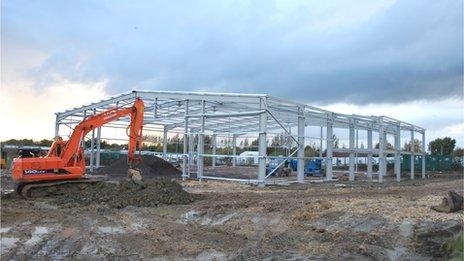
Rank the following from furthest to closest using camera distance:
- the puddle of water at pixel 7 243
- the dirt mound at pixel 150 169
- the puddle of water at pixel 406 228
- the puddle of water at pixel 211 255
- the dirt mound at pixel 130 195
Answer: the dirt mound at pixel 150 169 → the dirt mound at pixel 130 195 → the puddle of water at pixel 406 228 → the puddle of water at pixel 7 243 → the puddle of water at pixel 211 255

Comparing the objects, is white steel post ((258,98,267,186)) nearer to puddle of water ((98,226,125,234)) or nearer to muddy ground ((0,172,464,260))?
muddy ground ((0,172,464,260))

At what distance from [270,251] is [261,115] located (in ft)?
48.8

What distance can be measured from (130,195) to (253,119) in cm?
1816

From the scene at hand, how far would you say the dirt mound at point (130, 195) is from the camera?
16.1 meters

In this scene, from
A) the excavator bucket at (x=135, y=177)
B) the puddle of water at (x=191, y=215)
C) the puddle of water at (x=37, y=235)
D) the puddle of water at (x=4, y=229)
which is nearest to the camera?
the puddle of water at (x=37, y=235)

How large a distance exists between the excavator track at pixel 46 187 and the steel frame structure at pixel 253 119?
8092 millimetres

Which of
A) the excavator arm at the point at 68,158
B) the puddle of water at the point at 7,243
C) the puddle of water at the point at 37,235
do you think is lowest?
the puddle of water at the point at 7,243

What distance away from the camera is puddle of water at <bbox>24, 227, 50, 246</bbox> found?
10.1 meters

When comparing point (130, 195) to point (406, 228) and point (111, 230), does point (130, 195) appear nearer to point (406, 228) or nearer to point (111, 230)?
point (111, 230)

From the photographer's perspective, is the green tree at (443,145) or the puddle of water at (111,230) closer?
the puddle of water at (111,230)

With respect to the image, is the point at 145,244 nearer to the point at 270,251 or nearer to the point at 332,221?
the point at 270,251

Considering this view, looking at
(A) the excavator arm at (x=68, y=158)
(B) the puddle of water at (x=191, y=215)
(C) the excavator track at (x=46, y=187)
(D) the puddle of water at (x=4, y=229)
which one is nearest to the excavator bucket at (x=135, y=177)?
(A) the excavator arm at (x=68, y=158)

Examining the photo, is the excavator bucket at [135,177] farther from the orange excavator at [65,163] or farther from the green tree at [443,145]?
the green tree at [443,145]

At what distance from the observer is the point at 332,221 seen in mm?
11516
